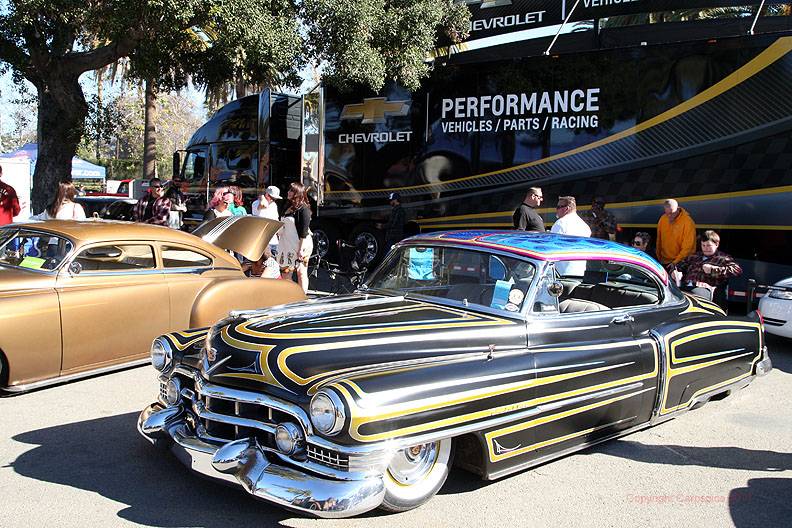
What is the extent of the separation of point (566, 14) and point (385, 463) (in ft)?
46.4

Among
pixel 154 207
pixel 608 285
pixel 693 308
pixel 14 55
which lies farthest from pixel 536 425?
pixel 14 55

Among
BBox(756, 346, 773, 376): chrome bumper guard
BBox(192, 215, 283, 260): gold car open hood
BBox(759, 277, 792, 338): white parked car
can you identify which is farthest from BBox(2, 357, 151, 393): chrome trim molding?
BBox(759, 277, 792, 338): white parked car

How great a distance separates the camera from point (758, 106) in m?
9.48

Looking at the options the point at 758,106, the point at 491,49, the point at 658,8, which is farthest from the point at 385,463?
the point at 491,49

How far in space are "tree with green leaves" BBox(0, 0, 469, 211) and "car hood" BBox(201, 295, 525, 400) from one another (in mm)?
7614

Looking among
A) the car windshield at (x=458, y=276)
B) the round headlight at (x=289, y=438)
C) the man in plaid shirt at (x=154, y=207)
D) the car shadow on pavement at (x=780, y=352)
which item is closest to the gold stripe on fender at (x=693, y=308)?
the car windshield at (x=458, y=276)

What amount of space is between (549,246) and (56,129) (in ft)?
38.5

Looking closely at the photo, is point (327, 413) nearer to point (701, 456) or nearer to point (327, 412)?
point (327, 412)

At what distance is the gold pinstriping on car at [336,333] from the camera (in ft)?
12.4

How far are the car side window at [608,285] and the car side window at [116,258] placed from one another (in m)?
3.93

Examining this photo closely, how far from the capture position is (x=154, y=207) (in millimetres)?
10273

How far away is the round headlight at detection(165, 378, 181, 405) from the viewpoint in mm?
4332

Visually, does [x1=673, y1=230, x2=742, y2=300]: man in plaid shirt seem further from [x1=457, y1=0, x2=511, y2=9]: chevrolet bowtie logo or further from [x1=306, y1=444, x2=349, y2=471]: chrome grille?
[x1=457, y1=0, x2=511, y2=9]: chevrolet bowtie logo

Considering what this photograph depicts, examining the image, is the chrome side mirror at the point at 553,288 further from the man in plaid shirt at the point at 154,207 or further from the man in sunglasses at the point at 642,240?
the man in plaid shirt at the point at 154,207
